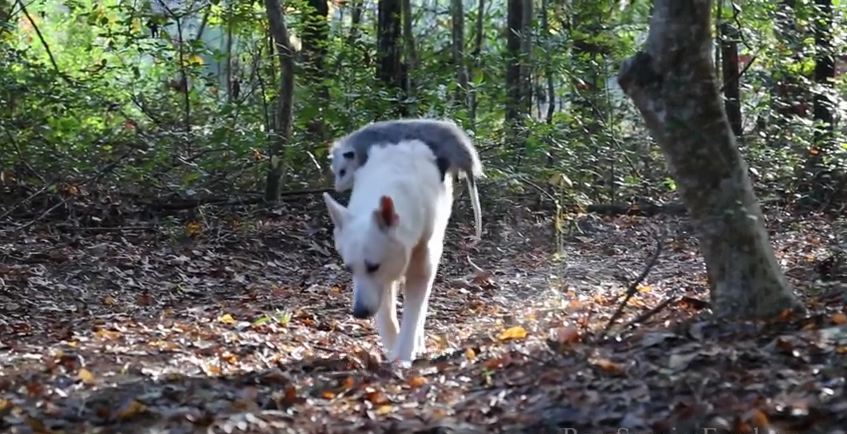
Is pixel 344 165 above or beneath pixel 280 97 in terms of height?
beneath

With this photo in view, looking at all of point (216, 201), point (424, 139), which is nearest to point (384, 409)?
point (424, 139)

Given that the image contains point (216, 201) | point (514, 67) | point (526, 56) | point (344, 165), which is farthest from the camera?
point (514, 67)

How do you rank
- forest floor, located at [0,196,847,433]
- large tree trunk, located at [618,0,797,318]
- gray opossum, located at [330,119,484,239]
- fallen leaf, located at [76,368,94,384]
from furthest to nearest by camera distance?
1. gray opossum, located at [330,119,484,239]
2. large tree trunk, located at [618,0,797,318]
3. fallen leaf, located at [76,368,94,384]
4. forest floor, located at [0,196,847,433]

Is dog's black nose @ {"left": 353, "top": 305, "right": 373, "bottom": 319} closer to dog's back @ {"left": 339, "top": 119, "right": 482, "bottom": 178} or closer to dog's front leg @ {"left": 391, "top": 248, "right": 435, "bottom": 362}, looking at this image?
dog's front leg @ {"left": 391, "top": 248, "right": 435, "bottom": 362}

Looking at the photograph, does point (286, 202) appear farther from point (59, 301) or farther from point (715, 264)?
point (715, 264)

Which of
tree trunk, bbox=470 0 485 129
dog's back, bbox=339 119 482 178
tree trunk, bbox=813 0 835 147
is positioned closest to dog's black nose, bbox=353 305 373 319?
dog's back, bbox=339 119 482 178

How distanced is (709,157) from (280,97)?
7.10 meters

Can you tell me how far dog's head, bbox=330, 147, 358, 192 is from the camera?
779cm

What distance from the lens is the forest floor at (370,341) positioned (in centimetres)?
477

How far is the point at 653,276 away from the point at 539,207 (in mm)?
3410

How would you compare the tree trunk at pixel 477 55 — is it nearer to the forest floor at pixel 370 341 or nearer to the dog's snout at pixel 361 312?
the forest floor at pixel 370 341

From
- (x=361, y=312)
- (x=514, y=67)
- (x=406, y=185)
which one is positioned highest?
(x=514, y=67)

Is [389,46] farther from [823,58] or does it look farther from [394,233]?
[394,233]

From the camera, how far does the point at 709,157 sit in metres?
5.91
